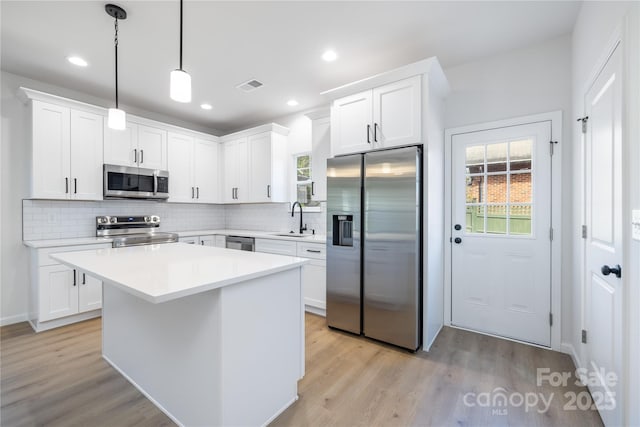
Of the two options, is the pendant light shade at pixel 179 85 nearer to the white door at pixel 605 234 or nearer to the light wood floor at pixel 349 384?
the light wood floor at pixel 349 384

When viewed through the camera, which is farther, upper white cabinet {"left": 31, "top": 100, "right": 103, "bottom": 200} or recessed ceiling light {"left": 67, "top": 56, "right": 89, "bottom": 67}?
upper white cabinet {"left": 31, "top": 100, "right": 103, "bottom": 200}

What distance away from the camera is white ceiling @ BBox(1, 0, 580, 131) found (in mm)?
2123

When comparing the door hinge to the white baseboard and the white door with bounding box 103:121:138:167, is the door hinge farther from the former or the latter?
the white baseboard

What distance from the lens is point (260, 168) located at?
4367 millimetres

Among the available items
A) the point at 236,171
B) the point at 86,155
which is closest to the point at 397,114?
the point at 236,171

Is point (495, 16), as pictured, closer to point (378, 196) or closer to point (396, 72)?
Answer: point (396, 72)

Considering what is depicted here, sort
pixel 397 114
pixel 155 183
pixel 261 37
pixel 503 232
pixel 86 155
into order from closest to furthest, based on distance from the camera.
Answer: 1. pixel 261 37
2. pixel 397 114
3. pixel 503 232
4. pixel 86 155
5. pixel 155 183

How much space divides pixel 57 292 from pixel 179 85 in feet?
9.33

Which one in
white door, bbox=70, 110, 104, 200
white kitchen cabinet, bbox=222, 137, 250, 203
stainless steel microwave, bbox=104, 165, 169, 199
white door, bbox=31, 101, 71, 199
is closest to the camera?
white door, bbox=31, 101, 71, 199

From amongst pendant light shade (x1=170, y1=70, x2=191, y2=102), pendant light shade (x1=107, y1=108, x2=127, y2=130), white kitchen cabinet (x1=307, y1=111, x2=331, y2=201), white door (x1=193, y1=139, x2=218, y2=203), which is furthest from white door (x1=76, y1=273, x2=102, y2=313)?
white kitchen cabinet (x1=307, y1=111, x2=331, y2=201)

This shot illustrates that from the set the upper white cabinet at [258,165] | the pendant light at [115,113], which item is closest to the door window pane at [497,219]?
the upper white cabinet at [258,165]

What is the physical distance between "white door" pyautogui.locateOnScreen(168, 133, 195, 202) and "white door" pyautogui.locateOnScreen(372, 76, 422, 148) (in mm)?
3126

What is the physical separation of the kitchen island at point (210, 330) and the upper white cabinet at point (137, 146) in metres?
2.14

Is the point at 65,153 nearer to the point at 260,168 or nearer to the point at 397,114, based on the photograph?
the point at 260,168
